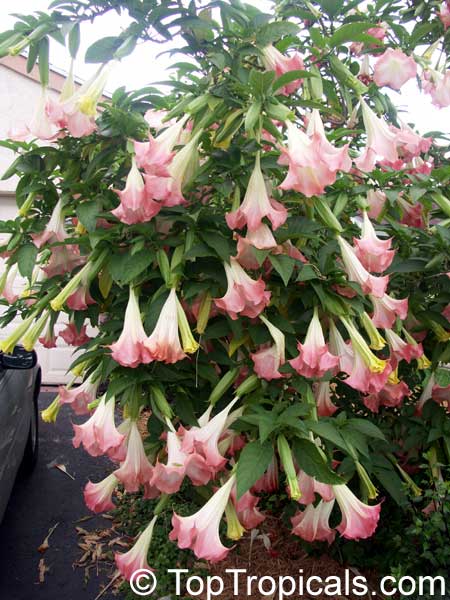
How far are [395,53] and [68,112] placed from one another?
0.98 metres

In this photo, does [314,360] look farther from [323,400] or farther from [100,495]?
[100,495]

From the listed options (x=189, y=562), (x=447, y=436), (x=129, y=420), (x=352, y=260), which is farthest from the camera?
(x=189, y=562)

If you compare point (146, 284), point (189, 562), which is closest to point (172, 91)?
point (146, 284)

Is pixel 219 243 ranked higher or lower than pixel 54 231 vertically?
higher

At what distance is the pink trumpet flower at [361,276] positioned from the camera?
52.2 inches

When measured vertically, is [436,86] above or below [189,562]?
above

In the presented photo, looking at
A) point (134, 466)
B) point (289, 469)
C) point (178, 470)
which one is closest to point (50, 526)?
point (134, 466)

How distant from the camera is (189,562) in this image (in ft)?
9.43

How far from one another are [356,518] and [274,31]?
1.24 metres

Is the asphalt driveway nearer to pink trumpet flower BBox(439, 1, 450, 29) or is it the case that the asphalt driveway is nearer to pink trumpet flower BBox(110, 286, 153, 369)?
pink trumpet flower BBox(110, 286, 153, 369)

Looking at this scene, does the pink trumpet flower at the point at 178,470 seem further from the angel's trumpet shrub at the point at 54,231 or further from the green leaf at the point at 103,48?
the green leaf at the point at 103,48

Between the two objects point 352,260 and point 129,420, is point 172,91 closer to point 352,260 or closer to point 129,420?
point 352,260

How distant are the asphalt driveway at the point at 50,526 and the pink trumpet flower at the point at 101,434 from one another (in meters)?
1.82

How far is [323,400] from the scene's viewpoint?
1.60 m
